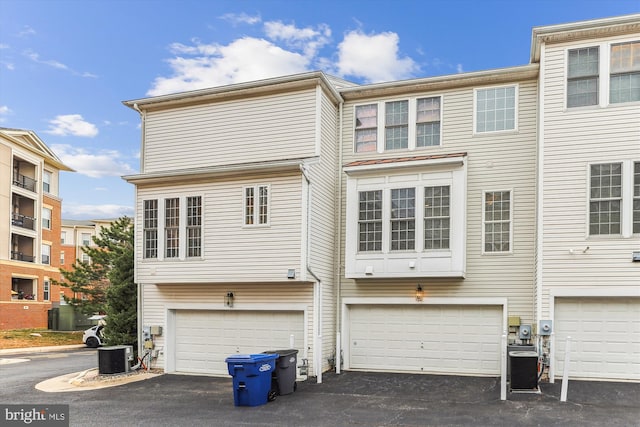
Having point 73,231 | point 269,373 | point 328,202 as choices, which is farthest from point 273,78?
point 73,231

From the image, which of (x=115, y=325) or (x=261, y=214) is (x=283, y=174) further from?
(x=115, y=325)

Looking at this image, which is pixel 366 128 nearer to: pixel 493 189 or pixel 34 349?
pixel 493 189

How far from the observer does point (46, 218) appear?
131 ft

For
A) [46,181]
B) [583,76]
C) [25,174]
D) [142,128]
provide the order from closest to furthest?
[583,76] < [142,128] < [25,174] < [46,181]

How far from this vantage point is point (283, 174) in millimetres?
14664

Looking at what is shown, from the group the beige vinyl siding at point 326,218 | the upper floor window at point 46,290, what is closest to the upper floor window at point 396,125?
the beige vinyl siding at point 326,218

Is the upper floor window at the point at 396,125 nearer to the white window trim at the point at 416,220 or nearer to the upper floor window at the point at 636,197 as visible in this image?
the white window trim at the point at 416,220

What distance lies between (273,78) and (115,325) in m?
9.26

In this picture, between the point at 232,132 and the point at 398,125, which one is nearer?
the point at 398,125

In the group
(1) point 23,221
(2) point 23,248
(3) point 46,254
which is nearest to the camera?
(1) point 23,221

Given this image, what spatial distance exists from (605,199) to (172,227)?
1129 cm

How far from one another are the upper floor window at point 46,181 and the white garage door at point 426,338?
31.9 metres

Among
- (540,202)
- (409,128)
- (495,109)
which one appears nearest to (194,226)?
(409,128)

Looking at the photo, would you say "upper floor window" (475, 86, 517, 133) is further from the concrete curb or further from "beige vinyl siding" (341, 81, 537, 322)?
the concrete curb
